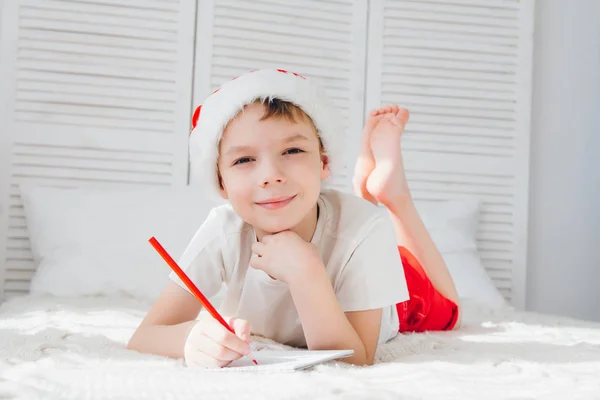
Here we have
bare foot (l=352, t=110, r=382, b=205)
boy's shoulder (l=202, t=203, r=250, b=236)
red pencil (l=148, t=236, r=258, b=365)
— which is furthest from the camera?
bare foot (l=352, t=110, r=382, b=205)

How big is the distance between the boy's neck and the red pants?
40cm

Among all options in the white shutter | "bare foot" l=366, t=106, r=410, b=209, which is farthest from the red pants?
the white shutter

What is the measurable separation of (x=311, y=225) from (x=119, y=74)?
147cm

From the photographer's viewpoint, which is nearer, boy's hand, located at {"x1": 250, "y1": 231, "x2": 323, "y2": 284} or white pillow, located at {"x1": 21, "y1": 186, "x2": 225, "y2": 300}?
boy's hand, located at {"x1": 250, "y1": 231, "x2": 323, "y2": 284}

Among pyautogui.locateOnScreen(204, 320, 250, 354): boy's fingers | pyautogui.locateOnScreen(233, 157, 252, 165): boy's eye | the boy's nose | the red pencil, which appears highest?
pyautogui.locateOnScreen(233, 157, 252, 165): boy's eye

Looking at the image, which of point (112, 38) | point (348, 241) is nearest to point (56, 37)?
point (112, 38)

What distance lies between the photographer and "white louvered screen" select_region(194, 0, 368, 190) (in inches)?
94.7

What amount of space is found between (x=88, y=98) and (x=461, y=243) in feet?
4.68

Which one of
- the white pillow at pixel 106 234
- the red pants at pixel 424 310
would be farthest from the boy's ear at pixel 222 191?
the white pillow at pixel 106 234

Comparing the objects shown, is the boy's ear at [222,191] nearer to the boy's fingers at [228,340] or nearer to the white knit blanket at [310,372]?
the white knit blanket at [310,372]

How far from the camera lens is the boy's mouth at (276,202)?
1.00 metres

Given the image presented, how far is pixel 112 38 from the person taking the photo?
2.35 m

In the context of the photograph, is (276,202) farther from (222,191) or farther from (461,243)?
(461,243)

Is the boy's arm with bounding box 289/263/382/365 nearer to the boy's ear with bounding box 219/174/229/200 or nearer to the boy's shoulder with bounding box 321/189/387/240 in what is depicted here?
the boy's shoulder with bounding box 321/189/387/240
